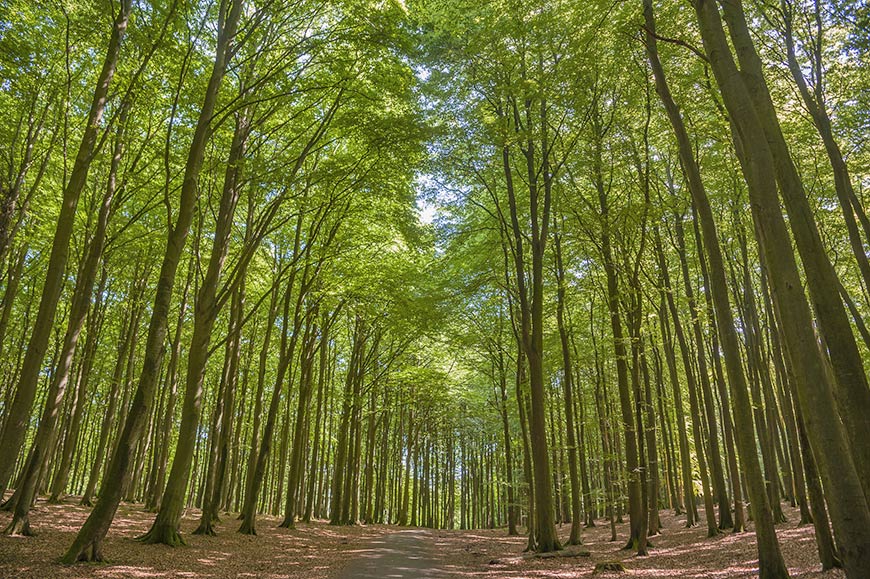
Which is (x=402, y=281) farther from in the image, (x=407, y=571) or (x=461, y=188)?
(x=407, y=571)

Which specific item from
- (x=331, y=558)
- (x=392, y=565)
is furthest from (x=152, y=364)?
(x=331, y=558)

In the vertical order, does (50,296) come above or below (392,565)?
above

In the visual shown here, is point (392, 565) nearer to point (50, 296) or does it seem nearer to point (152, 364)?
point (152, 364)

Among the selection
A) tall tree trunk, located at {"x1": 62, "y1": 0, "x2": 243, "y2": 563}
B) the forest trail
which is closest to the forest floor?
the forest trail

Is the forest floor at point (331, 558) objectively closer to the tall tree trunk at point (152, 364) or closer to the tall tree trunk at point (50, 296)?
the tall tree trunk at point (152, 364)

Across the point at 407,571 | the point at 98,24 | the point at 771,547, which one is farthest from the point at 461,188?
the point at 771,547

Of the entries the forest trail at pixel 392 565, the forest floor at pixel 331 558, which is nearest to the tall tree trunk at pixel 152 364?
the forest floor at pixel 331 558

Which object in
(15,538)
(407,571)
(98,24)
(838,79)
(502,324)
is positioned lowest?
(407,571)

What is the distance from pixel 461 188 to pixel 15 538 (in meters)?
13.8

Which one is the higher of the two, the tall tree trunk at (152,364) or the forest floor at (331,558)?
the tall tree trunk at (152,364)

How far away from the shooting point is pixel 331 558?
11352 mm

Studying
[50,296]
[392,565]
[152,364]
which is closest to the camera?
[152,364]

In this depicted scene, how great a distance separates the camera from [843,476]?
379 centimetres

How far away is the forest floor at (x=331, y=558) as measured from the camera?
24.5 feet
